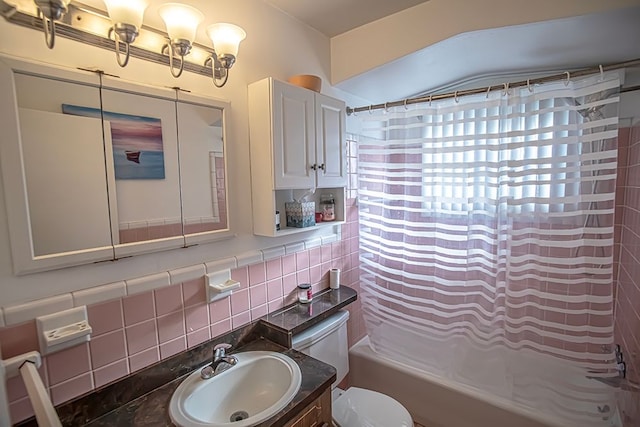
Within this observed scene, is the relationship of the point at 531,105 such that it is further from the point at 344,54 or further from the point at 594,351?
the point at 594,351

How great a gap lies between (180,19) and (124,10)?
17cm

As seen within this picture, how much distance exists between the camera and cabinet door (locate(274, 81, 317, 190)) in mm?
1420

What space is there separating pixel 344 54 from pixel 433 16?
0.55m

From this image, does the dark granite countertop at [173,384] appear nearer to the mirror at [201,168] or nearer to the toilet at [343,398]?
the toilet at [343,398]

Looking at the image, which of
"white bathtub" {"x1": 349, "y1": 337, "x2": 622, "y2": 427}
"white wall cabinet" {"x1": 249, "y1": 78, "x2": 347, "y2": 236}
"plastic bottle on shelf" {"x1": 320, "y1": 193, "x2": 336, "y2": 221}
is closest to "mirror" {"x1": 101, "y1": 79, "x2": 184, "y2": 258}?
"white wall cabinet" {"x1": 249, "y1": 78, "x2": 347, "y2": 236}

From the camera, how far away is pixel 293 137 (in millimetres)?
1504

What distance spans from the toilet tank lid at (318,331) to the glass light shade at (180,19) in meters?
1.36

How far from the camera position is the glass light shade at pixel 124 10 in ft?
2.99

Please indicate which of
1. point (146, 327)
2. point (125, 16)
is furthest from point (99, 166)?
point (146, 327)

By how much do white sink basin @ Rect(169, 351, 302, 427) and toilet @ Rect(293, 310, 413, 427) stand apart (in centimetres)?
20

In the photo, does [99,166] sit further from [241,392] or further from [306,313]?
[306,313]

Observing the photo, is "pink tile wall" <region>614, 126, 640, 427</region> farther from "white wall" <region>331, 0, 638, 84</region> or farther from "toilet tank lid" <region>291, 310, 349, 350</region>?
"toilet tank lid" <region>291, 310, 349, 350</region>

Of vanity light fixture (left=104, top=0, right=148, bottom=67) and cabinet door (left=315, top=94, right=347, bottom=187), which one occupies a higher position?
vanity light fixture (left=104, top=0, right=148, bottom=67)

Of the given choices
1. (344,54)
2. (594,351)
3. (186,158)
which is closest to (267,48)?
(344,54)
